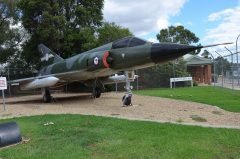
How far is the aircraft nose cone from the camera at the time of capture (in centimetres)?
1324

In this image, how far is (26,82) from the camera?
19719mm

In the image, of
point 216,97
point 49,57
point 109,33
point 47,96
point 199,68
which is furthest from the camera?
point 199,68

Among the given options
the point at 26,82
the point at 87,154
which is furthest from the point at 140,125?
the point at 26,82

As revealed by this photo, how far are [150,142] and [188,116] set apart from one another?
458 centimetres

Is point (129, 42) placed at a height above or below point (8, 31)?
below

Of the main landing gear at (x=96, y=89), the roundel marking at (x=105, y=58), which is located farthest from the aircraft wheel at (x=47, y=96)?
the roundel marking at (x=105, y=58)

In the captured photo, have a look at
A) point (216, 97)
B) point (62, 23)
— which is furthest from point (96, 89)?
point (62, 23)

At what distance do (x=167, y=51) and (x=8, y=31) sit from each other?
2516 cm

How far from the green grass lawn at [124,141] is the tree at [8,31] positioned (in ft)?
81.8

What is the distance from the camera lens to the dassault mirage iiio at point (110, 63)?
13812 mm

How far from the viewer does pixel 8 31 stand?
35312 millimetres

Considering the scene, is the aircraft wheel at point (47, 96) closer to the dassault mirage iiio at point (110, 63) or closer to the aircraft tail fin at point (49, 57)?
the dassault mirage iiio at point (110, 63)

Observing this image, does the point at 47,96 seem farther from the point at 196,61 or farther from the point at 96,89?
the point at 196,61

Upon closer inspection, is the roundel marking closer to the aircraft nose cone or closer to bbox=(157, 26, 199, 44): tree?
the aircraft nose cone
